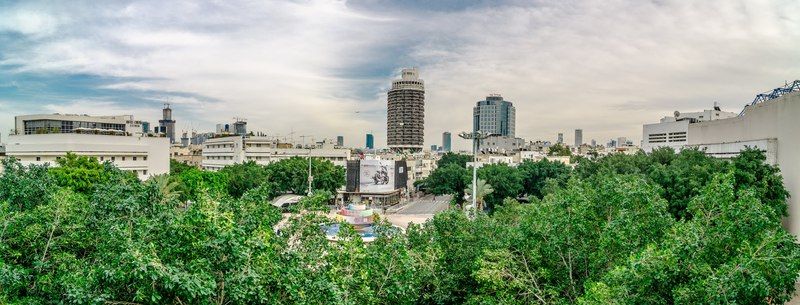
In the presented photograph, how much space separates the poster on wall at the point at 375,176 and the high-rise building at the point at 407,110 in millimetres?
77677

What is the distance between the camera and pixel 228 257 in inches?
284

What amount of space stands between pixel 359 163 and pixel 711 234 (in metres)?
44.6

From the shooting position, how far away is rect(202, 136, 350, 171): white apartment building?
63.9 m

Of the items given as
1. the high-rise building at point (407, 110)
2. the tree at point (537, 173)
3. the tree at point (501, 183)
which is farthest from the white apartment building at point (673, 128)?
the high-rise building at point (407, 110)

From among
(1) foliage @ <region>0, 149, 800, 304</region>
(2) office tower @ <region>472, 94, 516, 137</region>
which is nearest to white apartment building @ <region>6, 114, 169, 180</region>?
(1) foliage @ <region>0, 149, 800, 304</region>

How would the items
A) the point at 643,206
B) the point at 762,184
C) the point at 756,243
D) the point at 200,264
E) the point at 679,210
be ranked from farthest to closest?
1. the point at 679,210
2. the point at 762,184
3. the point at 643,206
4. the point at 756,243
5. the point at 200,264

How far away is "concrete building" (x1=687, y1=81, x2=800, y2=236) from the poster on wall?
108 ft

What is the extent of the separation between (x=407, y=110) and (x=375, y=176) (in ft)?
266

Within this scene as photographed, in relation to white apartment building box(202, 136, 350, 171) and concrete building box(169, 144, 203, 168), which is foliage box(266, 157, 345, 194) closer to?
white apartment building box(202, 136, 350, 171)

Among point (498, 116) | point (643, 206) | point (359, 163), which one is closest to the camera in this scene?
point (643, 206)

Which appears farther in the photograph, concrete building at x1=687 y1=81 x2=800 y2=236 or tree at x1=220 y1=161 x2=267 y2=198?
tree at x1=220 y1=161 x2=267 y2=198

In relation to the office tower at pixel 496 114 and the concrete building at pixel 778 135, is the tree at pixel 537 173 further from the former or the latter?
the office tower at pixel 496 114

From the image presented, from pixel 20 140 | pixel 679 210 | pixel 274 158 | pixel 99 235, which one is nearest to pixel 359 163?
pixel 274 158

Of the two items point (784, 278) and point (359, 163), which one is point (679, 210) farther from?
point (359, 163)
